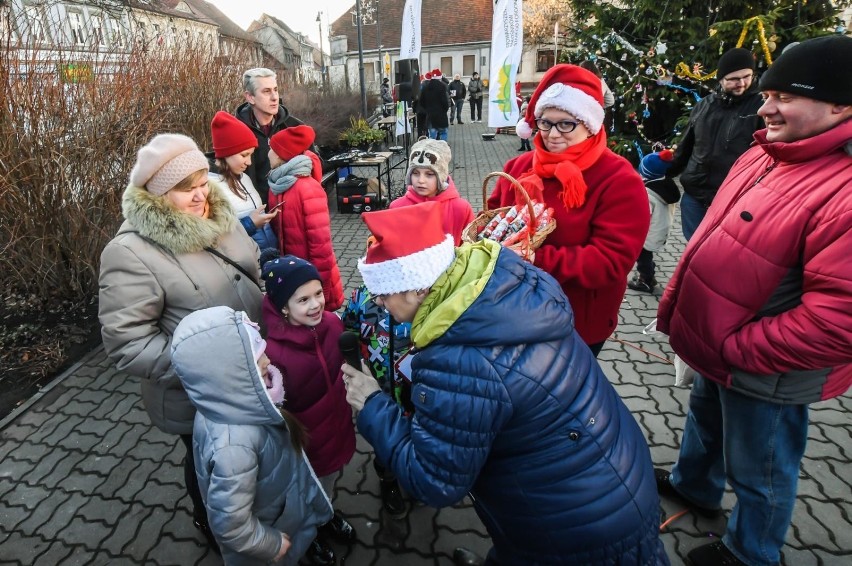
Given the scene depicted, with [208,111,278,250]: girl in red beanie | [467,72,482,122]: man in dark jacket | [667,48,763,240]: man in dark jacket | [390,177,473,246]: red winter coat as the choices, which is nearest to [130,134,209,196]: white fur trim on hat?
[208,111,278,250]: girl in red beanie

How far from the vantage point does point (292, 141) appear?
3.30 metres

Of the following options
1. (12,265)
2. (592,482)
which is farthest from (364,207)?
(592,482)

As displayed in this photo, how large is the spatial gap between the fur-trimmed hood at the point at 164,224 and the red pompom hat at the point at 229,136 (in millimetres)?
1190

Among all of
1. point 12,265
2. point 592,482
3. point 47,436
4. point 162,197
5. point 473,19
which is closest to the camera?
point 592,482

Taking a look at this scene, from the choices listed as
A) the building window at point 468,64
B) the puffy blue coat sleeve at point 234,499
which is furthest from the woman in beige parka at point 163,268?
the building window at point 468,64

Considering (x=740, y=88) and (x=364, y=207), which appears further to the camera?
(x=364, y=207)

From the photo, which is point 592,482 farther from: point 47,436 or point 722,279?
point 47,436

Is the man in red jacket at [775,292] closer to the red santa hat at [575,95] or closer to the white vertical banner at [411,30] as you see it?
the red santa hat at [575,95]

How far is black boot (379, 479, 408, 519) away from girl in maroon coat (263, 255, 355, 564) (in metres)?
0.50

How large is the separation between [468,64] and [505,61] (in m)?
38.7

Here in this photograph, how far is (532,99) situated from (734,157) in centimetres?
263

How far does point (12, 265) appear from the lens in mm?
4457

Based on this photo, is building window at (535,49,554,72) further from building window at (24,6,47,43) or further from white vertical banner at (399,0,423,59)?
building window at (24,6,47,43)

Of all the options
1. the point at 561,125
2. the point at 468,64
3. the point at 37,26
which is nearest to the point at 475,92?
the point at 37,26
